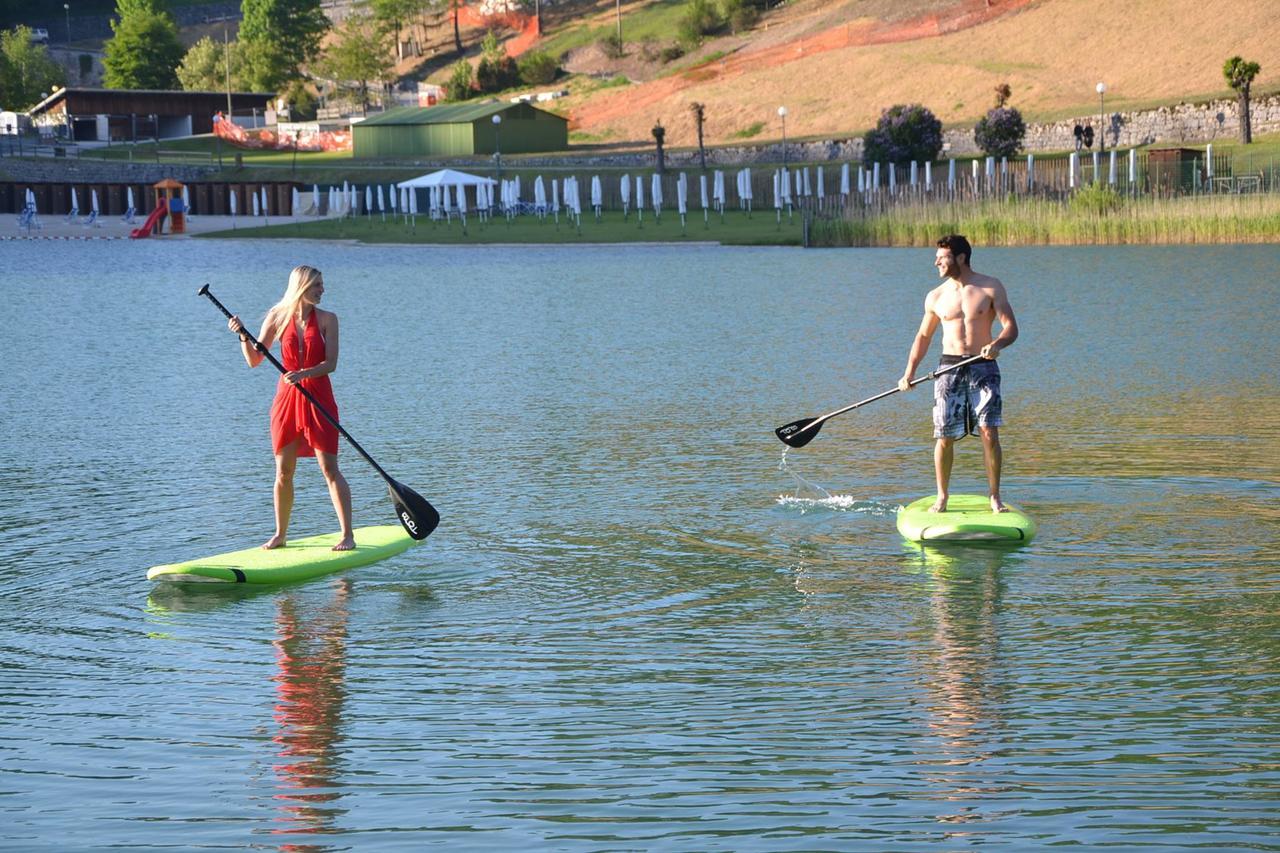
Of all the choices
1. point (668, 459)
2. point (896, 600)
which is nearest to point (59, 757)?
point (896, 600)

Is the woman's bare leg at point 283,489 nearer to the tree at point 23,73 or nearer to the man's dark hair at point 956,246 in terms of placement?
the man's dark hair at point 956,246

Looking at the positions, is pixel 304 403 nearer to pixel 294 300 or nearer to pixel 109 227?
pixel 294 300

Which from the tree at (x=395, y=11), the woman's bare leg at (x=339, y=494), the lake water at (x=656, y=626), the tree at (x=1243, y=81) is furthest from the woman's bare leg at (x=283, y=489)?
the tree at (x=395, y=11)

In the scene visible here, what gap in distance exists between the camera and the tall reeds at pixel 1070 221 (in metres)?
40.0

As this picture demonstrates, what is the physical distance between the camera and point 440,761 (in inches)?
298

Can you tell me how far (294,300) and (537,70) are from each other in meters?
114

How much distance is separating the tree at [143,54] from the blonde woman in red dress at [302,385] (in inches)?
4907

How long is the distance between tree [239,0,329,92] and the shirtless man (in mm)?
120823

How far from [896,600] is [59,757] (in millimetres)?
4742

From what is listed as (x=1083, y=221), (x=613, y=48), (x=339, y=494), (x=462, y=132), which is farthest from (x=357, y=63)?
(x=339, y=494)

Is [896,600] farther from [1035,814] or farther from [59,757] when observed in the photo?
[59,757]

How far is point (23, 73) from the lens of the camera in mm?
128500

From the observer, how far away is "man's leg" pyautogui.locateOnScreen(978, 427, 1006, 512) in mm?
11891

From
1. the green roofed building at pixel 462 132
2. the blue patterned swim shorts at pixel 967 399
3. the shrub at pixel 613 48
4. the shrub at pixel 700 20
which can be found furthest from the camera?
the shrub at pixel 613 48
